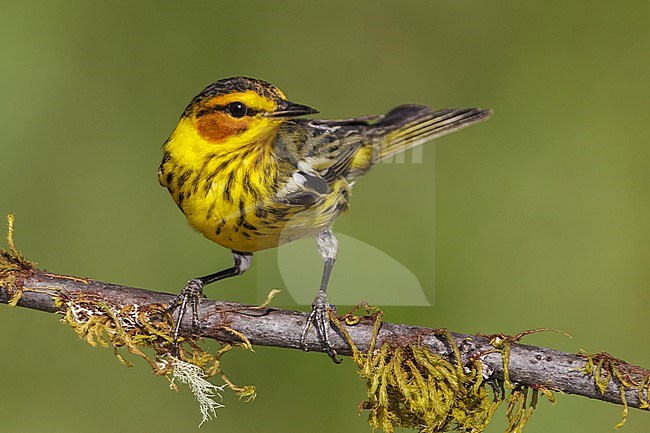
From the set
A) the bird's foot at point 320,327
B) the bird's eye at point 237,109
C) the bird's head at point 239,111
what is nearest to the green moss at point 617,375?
the bird's foot at point 320,327

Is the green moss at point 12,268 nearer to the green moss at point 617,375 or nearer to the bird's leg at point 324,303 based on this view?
the bird's leg at point 324,303

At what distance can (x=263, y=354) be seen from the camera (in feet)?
8.87

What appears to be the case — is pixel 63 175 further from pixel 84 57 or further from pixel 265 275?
pixel 265 275

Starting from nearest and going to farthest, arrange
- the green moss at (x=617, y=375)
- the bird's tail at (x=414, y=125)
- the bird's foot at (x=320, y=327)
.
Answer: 1. the green moss at (x=617, y=375)
2. the bird's foot at (x=320, y=327)
3. the bird's tail at (x=414, y=125)

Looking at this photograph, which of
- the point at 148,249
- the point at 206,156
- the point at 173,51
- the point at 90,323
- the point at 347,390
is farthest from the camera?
the point at 173,51

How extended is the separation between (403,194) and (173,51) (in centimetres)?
95

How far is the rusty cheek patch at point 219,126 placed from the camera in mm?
1685

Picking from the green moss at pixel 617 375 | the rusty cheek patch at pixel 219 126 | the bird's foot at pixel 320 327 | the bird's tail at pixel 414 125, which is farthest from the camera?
the bird's tail at pixel 414 125

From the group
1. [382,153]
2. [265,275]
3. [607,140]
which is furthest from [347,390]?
[607,140]

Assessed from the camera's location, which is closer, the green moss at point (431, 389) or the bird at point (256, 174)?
the green moss at point (431, 389)

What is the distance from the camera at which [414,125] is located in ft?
7.30

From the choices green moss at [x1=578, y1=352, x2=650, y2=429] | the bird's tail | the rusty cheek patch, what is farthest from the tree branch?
the bird's tail

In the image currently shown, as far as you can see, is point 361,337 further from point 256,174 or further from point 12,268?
point 12,268

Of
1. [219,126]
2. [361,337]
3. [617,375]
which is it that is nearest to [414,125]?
[219,126]
